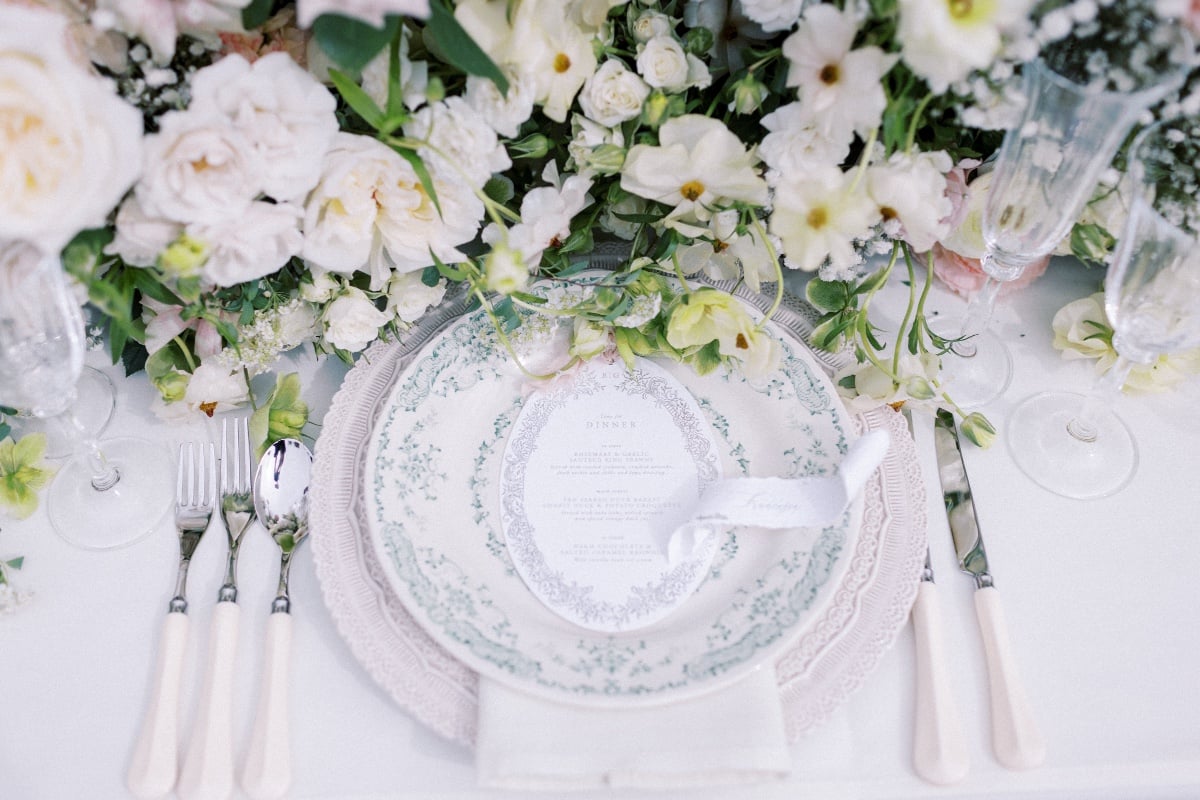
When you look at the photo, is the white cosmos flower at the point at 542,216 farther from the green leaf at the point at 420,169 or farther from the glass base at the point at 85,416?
the glass base at the point at 85,416

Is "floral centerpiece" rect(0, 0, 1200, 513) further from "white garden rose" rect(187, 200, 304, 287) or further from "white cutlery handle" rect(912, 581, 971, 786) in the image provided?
"white cutlery handle" rect(912, 581, 971, 786)

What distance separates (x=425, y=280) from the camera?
2.69 feet

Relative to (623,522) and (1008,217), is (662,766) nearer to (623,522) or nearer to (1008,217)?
(623,522)

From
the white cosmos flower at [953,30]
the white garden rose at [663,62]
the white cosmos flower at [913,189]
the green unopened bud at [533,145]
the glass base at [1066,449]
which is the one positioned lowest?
the glass base at [1066,449]

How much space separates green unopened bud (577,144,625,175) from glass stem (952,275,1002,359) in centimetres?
40

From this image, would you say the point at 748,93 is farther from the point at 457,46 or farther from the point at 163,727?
the point at 163,727

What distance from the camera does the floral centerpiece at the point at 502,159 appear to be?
566 millimetres

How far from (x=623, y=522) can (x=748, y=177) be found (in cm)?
34

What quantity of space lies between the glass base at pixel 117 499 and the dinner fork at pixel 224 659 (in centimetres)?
7

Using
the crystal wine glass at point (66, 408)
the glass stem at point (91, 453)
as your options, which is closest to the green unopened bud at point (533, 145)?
the crystal wine glass at point (66, 408)

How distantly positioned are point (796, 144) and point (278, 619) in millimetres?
613

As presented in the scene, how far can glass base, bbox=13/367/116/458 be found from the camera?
34.4 inches

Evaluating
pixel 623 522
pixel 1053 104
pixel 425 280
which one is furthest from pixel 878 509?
pixel 425 280

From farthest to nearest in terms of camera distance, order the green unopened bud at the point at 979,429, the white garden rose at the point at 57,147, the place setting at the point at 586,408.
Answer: the green unopened bud at the point at 979,429 → the place setting at the point at 586,408 → the white garden rose at the point at 57,147
